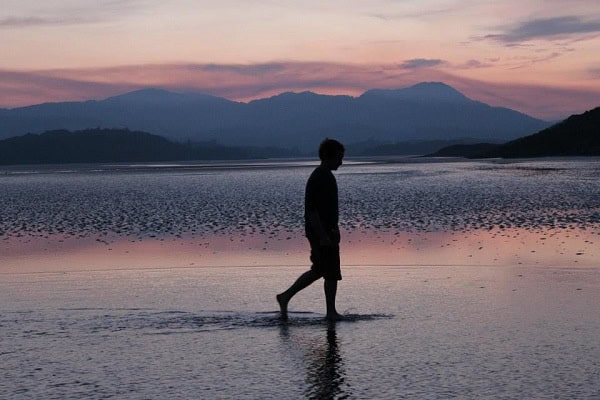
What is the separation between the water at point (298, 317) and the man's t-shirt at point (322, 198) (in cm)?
111

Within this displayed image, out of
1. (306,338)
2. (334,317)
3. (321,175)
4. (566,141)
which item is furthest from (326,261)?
(566,141)

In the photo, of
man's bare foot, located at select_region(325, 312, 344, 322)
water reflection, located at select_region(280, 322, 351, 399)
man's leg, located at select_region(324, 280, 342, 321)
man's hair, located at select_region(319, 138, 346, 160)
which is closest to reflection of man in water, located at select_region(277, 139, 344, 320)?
man's hair, located at select_region(319, 138, 346, 160)

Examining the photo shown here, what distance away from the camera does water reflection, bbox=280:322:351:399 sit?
7.39 m

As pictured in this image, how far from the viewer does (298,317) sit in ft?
35.8

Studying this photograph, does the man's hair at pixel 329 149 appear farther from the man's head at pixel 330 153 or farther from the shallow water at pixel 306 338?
the shallow water at pixel 306 338

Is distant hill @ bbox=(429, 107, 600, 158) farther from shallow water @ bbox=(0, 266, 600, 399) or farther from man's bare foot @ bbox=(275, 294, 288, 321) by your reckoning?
man's bare foot @ bbox=(275, 294, 288, 321)

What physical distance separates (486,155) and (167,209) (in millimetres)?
149962

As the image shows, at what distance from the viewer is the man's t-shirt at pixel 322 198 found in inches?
429

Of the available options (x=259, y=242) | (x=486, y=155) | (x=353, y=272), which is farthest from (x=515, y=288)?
(x=486, y=155)

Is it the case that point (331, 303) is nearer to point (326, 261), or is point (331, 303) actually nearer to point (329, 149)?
point (326, 261)

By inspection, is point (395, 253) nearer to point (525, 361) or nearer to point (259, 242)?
point (259, 242)

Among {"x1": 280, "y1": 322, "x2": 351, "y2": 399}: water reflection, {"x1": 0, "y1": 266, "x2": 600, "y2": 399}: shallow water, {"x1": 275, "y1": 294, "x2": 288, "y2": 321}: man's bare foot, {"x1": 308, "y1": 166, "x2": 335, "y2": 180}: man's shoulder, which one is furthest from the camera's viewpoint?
{"x1": 308, "y1": 166, "x2": 335, "y2": 180}: man's shoulder

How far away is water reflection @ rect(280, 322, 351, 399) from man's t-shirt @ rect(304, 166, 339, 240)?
50.4 inches

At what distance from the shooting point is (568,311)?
34.9 ft
